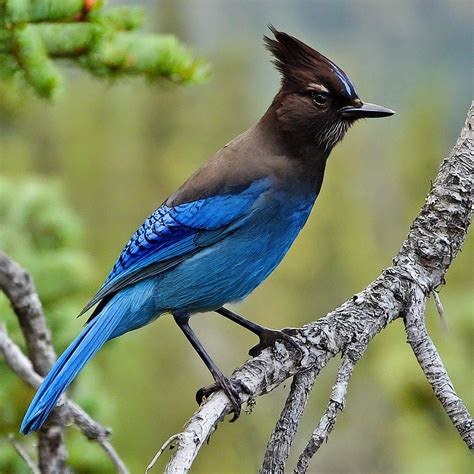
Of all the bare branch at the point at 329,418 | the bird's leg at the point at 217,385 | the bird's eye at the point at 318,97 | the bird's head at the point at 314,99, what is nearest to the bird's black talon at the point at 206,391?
the bird's leg at the point at 217,385

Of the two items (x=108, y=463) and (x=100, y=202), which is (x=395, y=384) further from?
(x=100, y=202)

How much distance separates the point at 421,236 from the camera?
2688mm

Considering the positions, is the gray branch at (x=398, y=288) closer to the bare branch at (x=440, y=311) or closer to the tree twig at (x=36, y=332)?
the bare branch at (x=440, y=311)

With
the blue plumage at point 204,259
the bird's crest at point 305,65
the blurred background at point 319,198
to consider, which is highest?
the bird's crest at point 305,65

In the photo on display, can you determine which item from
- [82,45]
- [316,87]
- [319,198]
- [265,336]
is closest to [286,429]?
[265,336]

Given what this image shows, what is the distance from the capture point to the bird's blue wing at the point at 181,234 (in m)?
3.13

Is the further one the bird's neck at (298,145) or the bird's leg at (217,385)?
the bird's neck at (298,145)

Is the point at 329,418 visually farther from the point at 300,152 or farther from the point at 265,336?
the point at 300,152

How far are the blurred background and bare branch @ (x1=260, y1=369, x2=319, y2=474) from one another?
10.6 ft

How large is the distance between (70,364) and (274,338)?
1.96 ft

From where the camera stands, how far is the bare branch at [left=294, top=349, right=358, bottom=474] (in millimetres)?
2141

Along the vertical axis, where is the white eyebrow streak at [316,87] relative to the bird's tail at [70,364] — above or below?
above

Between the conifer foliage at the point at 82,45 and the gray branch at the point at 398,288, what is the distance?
1.04 meters

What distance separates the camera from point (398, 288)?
8.70 feet
